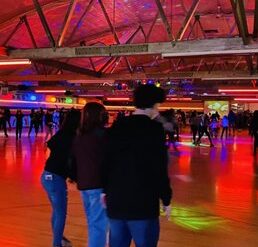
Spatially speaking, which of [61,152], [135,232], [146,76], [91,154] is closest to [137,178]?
[135,232]

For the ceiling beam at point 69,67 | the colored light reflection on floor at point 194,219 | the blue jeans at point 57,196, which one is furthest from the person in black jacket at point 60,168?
the ceiling beam at point 69,67

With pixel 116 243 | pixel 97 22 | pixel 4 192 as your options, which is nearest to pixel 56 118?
pixel 97 22

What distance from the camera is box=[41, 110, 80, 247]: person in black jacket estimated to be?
413 cm

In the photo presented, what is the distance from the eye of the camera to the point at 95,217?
3775 mm

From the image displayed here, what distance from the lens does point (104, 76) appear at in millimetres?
24109

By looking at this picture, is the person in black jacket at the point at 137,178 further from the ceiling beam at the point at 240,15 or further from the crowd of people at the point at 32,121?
the crowd of people at the point at 32,121

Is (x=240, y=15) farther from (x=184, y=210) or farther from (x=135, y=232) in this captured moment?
(x=135, y=232)

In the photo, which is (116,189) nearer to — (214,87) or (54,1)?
(54,1)

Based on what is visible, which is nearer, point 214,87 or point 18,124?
point 18,124

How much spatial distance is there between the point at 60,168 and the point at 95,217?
25.2 inches

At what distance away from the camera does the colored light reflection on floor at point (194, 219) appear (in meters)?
5.68

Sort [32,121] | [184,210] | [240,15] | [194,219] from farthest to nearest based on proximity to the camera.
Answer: [32,121]
[240,15]
[184,210]
[194,219]

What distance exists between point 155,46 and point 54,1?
19.9 feet

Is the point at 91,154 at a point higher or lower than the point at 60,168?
higher
